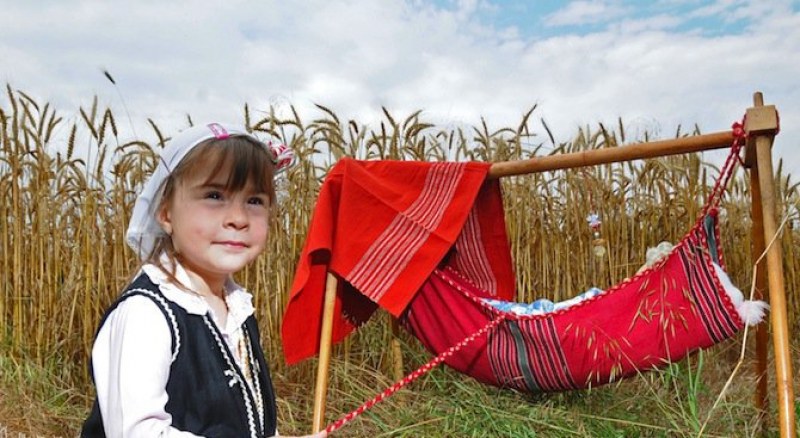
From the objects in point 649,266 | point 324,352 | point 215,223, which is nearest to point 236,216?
point 215,223

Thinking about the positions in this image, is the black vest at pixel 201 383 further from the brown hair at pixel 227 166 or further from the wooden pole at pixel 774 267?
the wooden pole at pixel 774 267

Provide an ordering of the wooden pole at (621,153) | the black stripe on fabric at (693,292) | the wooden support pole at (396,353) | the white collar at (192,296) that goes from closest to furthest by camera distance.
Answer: the white collar at (192,296), the wooden pole at (621,153), the black stripe on fabric at (693,292), the wooden support pole at (396,353)

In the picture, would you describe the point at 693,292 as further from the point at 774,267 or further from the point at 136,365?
the point at 136,365

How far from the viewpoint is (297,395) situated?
9.77ft

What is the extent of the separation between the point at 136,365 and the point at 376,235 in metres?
1.37

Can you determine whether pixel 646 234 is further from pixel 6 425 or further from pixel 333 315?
pixel 6 425

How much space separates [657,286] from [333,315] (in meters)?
0.93

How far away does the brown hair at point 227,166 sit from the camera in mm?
1263

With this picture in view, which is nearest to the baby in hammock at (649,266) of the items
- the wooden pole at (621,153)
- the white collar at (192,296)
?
the wooden pole at (621,153)

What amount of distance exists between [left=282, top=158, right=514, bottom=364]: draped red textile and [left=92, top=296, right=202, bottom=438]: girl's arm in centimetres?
118

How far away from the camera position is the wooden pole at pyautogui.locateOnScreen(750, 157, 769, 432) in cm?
218

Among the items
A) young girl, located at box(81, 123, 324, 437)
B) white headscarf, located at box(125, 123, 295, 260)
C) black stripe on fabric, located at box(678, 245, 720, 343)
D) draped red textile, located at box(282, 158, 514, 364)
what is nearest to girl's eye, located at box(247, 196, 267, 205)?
young girl, located at box(81, 123, 324, 437)

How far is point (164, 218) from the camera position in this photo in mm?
1324

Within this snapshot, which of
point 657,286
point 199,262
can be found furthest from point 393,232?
point 199,262
